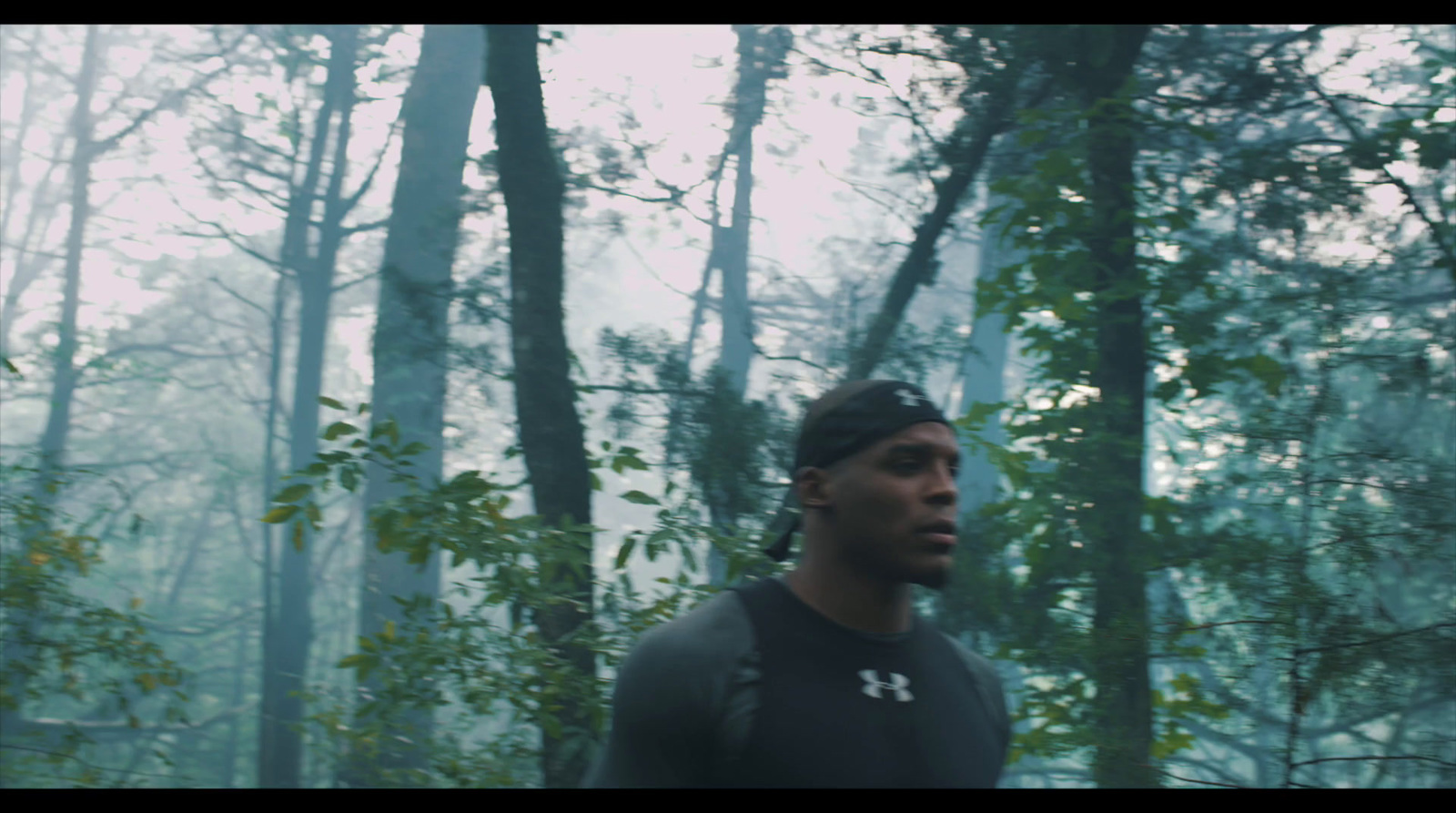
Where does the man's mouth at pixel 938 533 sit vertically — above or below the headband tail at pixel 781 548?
above

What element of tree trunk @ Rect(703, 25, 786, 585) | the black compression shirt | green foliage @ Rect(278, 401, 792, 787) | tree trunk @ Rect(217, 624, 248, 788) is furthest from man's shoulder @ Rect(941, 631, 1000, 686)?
tree trunk @ Rect(217, 624, 248, 788)

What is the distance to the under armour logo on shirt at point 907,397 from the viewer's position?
2.63 meters

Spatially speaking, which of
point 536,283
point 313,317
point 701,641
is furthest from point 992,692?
point 313,317

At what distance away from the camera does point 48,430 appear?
53.4ft

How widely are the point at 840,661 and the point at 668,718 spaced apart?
0.41 meters

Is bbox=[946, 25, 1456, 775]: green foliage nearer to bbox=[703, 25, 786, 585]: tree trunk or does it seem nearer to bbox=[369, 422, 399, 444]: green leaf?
bbox=[703, 25, 786, 585]: tree trunk

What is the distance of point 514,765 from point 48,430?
535 inches

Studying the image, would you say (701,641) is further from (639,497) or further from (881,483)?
(639,497)

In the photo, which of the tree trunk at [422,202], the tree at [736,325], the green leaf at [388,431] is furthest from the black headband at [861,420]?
the tree trunk at [422,202]

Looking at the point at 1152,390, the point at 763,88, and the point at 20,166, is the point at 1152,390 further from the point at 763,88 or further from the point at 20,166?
the point at 20,166

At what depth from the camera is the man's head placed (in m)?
2.51

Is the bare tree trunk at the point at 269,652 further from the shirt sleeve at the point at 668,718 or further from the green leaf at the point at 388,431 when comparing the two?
the shirt sleeve at the point at 668,718

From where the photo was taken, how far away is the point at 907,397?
2660 millimetres

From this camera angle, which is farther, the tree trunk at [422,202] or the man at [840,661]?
the tree trunk at [422,202]
